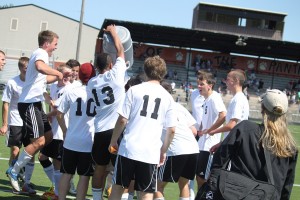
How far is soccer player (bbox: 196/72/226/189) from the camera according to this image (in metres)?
6.70

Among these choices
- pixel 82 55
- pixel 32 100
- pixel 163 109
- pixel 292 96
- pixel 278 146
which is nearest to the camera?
pixel 278 146

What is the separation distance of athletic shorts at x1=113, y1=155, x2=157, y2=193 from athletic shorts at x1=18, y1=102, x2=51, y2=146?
1.83 meters

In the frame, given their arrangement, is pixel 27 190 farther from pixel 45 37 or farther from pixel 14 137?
pixel 45 37

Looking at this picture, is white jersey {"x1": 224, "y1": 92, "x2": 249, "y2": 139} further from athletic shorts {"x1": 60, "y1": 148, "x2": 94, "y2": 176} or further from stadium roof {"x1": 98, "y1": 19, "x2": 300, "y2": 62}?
stadium roof {"x1": 98, "y1": 19, "x2": 300, "y2": 62}

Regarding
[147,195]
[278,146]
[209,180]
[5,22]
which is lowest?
[147,195]

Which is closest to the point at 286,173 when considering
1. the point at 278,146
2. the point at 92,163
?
the point at 278,146

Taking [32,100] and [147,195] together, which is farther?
[32,100]

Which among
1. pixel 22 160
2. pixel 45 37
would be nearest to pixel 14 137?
pixel 22 160

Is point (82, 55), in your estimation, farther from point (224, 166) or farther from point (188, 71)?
point (224, 166)

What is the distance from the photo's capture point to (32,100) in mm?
6273

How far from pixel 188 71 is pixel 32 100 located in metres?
43.8

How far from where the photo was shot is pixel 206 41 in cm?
4666

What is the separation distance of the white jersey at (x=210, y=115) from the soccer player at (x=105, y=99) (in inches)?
67.8

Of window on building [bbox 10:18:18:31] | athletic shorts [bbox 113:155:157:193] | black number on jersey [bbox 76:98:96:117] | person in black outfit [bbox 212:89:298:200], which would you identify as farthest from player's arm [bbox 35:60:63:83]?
window on building [bbox 10:18:18:31]
